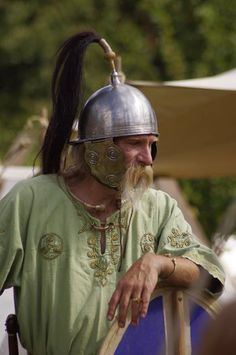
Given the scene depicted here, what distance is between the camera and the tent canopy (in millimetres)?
7816

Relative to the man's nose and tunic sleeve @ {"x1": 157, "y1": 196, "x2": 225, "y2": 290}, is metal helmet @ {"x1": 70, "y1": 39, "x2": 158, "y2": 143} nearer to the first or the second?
the man's nose

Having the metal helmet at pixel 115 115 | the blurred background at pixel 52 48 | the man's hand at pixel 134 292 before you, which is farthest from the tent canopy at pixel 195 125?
the blurred background at pixel 52 48

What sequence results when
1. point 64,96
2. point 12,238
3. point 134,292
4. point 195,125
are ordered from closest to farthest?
point 134,292, point 12,238, point 64,96, point 195,125

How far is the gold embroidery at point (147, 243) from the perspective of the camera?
4.72m

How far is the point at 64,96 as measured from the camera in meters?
4.96

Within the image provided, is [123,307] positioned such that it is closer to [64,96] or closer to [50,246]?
[50,246]

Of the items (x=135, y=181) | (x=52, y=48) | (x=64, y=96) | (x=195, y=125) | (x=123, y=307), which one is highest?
(x=52, y=48)

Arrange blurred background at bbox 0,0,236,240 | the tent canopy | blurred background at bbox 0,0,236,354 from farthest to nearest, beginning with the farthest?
blurred background at bbox 0,0,236,240, blurred background at bbox 0,0,236,354, the tent canopy

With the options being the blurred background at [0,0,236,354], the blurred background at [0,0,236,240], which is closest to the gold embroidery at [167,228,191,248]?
the blurred background at [0,0,236,354]

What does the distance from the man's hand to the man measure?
0.14 meters

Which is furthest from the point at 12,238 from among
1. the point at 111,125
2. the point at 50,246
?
the point at 111,125

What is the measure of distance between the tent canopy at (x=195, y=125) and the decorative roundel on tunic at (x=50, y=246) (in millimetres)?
2802

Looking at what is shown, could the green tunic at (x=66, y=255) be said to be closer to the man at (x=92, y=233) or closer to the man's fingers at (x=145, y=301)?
the man at (x=92, y=233)

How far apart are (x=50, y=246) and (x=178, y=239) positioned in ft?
1.33
